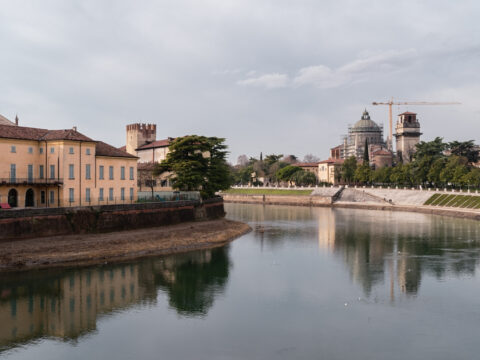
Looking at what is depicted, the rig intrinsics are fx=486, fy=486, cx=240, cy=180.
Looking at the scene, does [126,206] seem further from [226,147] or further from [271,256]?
[226,147]

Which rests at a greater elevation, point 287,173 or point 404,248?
point 287,173

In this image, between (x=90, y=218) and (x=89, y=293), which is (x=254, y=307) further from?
(x=90, y=218)

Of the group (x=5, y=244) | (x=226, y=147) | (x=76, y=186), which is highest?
(x=226, y=147)

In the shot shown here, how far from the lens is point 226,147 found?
242 ft

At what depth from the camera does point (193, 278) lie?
120 ft

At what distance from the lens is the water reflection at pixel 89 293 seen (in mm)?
26047

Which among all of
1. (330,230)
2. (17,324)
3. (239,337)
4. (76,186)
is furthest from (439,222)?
(17,324)

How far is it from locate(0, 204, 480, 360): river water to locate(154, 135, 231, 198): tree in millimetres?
17965

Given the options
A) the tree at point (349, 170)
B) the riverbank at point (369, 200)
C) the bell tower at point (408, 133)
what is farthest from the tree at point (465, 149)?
the bell tower at point (408, 133)

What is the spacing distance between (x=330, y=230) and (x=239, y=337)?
42821 mm

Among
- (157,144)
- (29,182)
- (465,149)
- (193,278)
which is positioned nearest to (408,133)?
(465,149)

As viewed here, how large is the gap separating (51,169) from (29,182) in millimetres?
2508

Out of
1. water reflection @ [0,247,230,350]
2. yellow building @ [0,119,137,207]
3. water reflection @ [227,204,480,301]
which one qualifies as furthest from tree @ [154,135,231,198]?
water reflection @ [0,247,230,350]

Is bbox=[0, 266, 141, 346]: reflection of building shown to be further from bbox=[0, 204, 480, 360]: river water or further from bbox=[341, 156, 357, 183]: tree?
bbox=[341, 156, 357, 183]: tree
